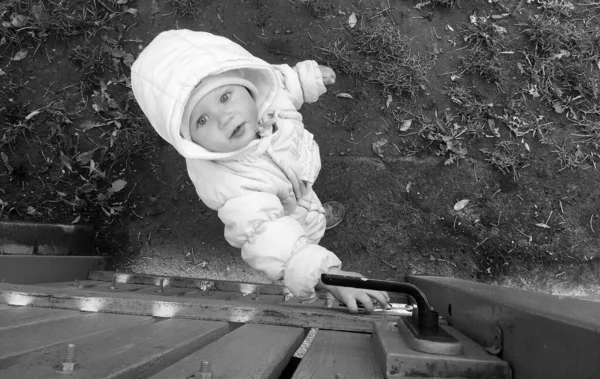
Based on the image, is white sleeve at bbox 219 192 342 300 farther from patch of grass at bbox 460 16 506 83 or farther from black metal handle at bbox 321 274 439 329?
patch of grass at bbox 460 16 506 83

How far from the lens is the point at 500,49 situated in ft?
10.9

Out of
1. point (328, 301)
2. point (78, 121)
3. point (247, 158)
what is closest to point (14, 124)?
point (78, 121)

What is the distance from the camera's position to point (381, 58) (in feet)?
11.0

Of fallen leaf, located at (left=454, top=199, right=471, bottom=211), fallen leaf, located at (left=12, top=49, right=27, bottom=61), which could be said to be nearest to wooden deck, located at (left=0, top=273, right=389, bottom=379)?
fallen leaf, located at (left=454, top=199, right=471, bottom=211)

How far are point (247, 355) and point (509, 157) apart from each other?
2440mm

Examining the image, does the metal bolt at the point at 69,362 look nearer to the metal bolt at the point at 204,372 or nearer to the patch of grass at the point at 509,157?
the metal bolt at the point at 204,372

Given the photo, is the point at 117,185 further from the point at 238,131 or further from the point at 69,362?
the point at 69,362

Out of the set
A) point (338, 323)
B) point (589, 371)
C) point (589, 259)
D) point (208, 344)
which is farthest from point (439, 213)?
point (589, 371)

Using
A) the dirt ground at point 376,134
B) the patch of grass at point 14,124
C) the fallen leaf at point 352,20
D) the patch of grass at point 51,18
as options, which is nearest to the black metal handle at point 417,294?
the dirt ground at point 376,134

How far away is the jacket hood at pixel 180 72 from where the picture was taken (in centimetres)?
182

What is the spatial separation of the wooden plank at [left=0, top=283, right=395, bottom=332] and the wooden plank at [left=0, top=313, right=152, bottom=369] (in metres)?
0.05

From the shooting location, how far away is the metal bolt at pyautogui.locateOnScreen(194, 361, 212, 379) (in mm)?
1009

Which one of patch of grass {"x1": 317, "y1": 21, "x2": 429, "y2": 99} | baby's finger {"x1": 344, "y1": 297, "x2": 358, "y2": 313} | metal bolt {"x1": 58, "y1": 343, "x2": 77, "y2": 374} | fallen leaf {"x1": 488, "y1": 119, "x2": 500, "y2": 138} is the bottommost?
fallen leaf {"x1": 488, "y1": 119, "x2": 500, "y2": 138}

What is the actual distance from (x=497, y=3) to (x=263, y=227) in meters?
2.41
